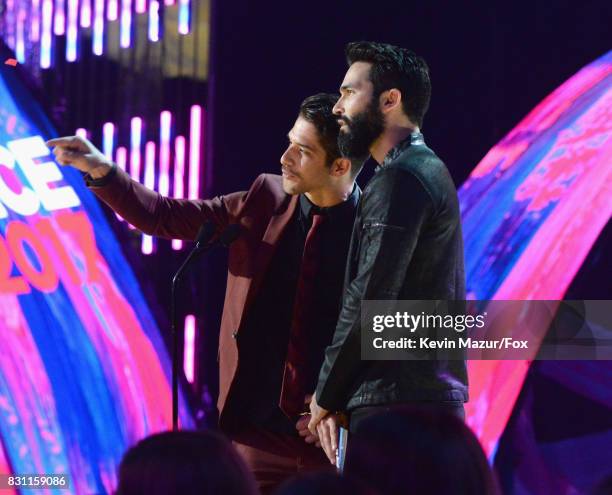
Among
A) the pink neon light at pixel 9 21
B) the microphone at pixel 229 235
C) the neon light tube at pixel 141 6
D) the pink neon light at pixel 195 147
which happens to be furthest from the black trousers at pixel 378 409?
the pink neon light at pixel 9 21

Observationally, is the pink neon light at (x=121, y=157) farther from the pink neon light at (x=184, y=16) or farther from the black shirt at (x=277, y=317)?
the black shirt at (x=277, y=317)

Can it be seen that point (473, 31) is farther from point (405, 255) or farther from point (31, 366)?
point (31, 366)

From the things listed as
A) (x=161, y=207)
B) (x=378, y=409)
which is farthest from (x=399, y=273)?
Result: (x=161, y=207)

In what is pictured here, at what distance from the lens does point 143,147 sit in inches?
166

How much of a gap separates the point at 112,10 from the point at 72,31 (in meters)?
0.20

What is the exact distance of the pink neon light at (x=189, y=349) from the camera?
4.09 meters

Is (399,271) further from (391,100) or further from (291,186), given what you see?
(291,186)

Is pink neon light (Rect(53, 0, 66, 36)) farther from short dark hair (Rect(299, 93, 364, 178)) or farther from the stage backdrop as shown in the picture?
short dark hair (Rect(299, 93, 364, 178))

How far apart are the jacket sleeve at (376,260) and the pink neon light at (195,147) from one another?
4.55 feet

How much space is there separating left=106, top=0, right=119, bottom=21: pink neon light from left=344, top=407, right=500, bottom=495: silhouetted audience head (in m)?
2.89

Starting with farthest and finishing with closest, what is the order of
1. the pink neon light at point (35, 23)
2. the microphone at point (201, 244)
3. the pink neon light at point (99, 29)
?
the pink neon light at point (35, 23)
the pink neon light at point (99, 29)
the microphone at point (201, 244)

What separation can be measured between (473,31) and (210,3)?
3.37ft

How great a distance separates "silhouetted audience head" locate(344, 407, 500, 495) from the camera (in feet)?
5.52

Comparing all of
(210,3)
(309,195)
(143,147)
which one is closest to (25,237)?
(143,147)
